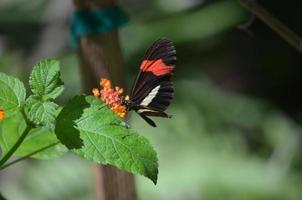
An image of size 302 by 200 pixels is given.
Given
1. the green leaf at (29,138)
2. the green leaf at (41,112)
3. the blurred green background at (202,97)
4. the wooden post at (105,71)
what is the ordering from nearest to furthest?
1. the green leaf at (41,112)
2. the green leaf at (29,138)
3. the wooden post at (105,71)
4. the blurred green background at (202,97)

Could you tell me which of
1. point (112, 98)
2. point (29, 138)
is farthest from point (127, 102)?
point (29, 138)

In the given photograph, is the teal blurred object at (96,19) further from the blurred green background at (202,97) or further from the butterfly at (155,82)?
the blurred green background at (202,97)

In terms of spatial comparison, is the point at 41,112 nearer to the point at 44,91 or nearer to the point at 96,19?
the point at 44,91

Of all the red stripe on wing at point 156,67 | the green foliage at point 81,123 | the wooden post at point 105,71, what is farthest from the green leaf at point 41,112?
the wooden post at point 105,71

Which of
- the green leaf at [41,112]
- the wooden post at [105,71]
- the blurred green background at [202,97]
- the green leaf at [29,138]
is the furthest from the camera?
the blurred green background at [202,97]

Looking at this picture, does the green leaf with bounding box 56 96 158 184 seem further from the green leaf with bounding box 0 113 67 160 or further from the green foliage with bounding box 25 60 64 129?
the green leaf with bounding box 0 113 67 160

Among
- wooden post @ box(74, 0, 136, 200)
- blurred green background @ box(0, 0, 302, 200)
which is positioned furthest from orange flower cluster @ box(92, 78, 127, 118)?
blurred green background @ box(0, 0, 302, 200)
